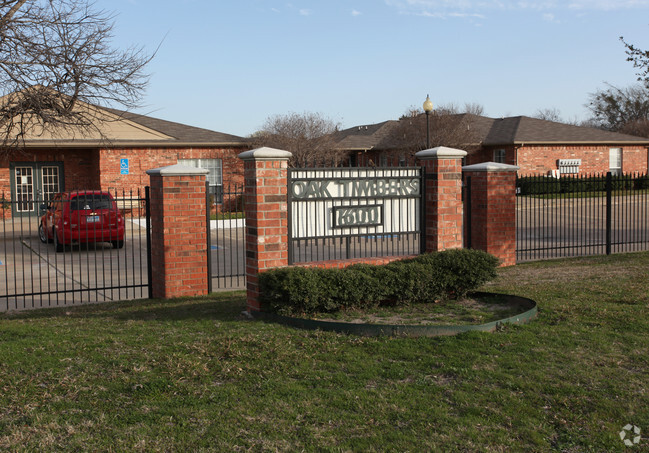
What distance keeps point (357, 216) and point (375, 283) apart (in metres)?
1.14

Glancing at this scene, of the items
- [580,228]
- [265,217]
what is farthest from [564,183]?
[265,217]

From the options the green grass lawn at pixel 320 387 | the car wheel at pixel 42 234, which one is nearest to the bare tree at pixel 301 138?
the car wheel at pixel 42 234

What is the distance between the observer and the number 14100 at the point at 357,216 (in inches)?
304

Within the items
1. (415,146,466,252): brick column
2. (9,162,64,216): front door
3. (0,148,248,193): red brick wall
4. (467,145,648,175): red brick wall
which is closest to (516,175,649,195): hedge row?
(467,145,648,175): red brick wall

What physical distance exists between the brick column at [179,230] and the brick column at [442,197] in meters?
3.38

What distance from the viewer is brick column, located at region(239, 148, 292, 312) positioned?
23.1 ft

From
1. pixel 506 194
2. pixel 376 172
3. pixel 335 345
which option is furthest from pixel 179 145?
pixel 335 345

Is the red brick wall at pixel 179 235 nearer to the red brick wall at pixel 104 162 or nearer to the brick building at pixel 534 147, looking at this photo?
the red brick wall at pixel 104 162

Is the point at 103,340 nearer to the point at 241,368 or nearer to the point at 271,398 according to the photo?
the point at 241,368

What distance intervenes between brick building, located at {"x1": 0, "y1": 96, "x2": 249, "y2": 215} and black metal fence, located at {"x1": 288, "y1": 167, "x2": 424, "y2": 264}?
1751cm

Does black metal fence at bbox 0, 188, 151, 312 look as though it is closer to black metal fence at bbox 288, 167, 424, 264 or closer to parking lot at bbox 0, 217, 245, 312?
parking lot at bbox 0, 217, 245, 312

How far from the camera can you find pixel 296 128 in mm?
28844

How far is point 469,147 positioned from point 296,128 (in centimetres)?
912

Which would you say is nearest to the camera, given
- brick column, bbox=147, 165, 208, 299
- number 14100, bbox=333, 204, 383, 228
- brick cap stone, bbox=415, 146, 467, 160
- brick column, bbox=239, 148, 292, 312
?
brick column, bbox=239, 148, 292, 312
